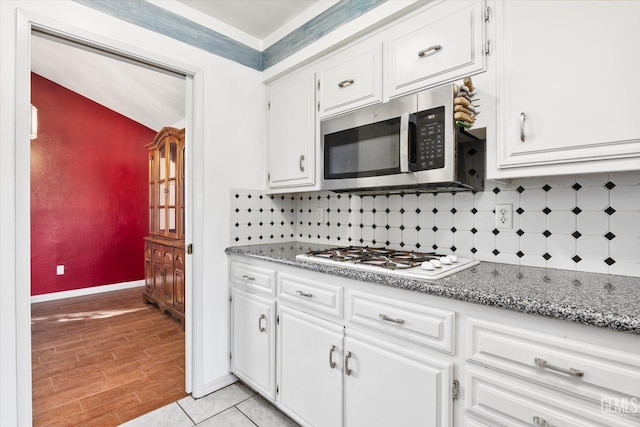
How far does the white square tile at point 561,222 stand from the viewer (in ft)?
4.25

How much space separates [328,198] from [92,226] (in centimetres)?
381

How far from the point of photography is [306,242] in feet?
8.05

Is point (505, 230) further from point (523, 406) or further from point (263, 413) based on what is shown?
point (263, 413)

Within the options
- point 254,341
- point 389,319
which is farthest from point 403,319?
point 254,341

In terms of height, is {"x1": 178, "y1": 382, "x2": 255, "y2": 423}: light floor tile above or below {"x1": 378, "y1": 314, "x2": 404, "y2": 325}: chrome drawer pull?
below

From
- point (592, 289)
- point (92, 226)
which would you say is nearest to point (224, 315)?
point (592, 289)

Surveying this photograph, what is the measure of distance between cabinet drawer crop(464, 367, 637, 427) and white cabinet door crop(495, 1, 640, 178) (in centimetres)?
72

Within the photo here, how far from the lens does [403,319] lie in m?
1.16

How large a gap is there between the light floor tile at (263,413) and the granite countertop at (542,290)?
3.09 ft

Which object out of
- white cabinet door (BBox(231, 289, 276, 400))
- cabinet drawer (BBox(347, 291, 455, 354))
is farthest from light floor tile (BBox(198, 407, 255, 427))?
cabinet drawer (BBox(347, 291, 455, 354))

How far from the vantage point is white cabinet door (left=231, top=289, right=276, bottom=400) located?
69.3 inches

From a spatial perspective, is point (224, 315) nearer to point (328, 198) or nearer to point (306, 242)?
point (306, 242)

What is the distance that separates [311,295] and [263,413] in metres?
0.85

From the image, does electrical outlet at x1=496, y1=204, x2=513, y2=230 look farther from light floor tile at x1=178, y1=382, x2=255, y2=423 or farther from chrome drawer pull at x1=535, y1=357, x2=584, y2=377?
light floor tile at x1=178, y1=382, x2=255, y2=423
